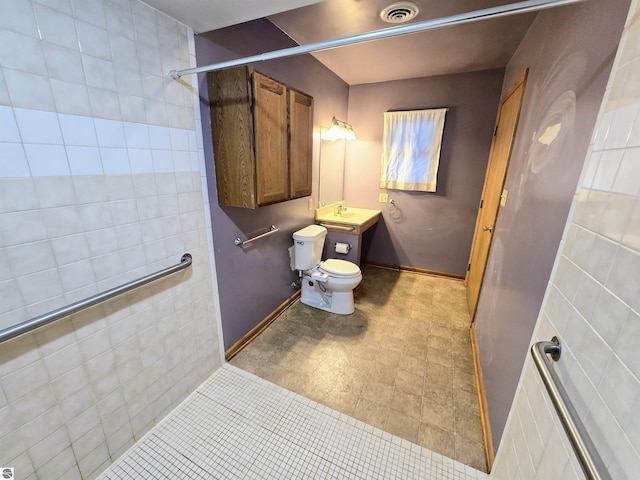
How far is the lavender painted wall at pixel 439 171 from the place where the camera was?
9.32ft

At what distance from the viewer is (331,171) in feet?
10.4

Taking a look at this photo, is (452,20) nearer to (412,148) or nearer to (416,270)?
(412,148)

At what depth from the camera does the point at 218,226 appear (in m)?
1.70

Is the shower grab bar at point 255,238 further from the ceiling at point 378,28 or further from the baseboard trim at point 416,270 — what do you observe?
the baseboard trim at point 416,270

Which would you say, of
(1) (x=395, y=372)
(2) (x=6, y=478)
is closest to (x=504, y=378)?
(1) (x=395, y=372)

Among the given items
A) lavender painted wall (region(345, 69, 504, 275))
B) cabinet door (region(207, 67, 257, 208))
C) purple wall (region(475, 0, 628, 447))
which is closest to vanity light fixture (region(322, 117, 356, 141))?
lavender painted wall (region(345, 69, 504, 275))

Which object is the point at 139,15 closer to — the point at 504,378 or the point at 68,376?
the point at 68,376

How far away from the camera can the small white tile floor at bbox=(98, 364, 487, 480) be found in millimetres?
1262

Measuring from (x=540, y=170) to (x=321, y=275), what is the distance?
5.64 ft

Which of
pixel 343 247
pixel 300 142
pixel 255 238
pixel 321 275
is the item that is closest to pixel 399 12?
pixel 300 142

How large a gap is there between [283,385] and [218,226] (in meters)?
1.14

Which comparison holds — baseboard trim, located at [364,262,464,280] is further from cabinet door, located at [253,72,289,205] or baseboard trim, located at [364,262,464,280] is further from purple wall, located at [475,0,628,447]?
cabinet door, located at [253,72,289,205]

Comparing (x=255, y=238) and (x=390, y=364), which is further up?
(x=255, y=238)

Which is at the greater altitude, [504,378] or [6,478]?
[504,378]
